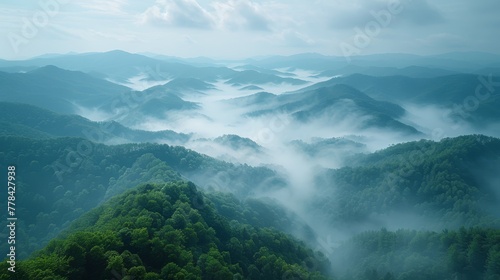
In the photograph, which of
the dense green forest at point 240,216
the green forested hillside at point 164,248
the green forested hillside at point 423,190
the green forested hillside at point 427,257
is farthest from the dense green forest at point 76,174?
the green forested hillside at point 427,257

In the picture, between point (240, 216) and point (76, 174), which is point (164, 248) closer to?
point (240, 216)

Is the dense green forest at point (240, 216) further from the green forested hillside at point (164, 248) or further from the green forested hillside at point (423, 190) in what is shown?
the green forested hillside at point (423, 190)

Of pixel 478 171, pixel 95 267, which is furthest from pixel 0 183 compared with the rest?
pixel 478 171

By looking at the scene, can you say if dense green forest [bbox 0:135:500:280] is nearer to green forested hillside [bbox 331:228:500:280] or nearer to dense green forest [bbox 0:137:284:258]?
green forested hillside [bbox 331:228:500:280]

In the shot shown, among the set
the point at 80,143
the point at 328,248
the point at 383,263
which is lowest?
the point at 328,248

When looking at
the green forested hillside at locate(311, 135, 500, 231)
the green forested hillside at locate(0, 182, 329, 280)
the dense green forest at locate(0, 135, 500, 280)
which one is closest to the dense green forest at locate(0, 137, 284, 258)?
the dense green forest at locate(0, 135, 500, 280)

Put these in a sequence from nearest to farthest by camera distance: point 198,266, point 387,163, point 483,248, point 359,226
Result: point 198,266
point 483,248
point 359,226
point 387,163

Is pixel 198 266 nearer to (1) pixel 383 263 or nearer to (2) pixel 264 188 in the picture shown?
(1) pixel 383 263
